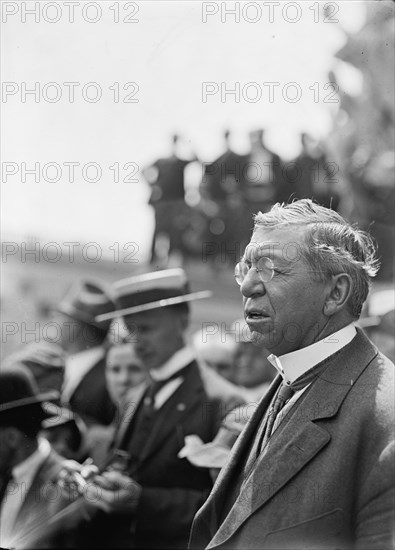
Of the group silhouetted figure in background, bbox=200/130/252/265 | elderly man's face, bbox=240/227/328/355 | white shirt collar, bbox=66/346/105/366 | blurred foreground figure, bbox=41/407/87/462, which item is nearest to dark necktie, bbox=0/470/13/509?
blurred foreground figure, bbox=41/407/87/462

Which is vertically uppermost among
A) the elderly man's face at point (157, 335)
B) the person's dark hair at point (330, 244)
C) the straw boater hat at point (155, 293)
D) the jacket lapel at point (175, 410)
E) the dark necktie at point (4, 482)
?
the person's dark hair at point (330, 244)

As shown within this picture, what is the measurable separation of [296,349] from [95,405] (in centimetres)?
275

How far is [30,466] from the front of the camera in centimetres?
399

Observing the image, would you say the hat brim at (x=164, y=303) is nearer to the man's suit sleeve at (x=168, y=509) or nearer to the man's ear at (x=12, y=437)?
the man's ear at (x=12, y=437)

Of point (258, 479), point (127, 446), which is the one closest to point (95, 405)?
point (127, 446)

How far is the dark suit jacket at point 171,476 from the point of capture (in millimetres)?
3674

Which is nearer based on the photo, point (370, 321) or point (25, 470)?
point (25, 470)

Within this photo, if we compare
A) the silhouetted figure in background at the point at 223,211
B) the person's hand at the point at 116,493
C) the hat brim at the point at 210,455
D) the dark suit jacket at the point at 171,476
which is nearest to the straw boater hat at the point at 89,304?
the dark suit jacket at the point at 171,476

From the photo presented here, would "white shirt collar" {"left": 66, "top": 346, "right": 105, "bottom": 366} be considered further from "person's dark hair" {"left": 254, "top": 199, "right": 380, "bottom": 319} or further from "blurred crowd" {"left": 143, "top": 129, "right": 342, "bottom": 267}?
"person's dark hair" {"left": 254, "top": 199, "right": 380, "bottom": 319}

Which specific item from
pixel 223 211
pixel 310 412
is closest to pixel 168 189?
pixel 223 211

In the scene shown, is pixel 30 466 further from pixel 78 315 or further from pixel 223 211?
pixel 223 211

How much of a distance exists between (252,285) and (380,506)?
2.20 feet

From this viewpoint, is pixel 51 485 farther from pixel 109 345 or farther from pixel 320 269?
pixel 320 269

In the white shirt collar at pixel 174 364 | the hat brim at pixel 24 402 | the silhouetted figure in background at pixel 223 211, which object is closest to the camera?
the hat brim at pixel 24 402
